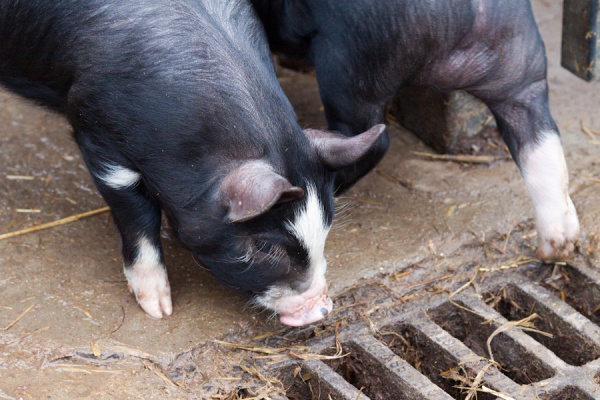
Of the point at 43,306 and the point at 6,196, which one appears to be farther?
the point at 6,196

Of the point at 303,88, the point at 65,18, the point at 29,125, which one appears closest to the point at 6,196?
the point at 29,125

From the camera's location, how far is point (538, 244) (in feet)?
11.7

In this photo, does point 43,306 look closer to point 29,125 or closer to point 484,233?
point 29,125

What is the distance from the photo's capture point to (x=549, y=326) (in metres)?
3.35

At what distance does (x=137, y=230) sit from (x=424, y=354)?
4.09 ft

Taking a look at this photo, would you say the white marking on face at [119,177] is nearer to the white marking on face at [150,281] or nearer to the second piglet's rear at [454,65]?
the white marking on face at [150,281]

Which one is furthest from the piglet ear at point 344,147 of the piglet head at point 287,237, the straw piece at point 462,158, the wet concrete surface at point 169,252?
the straw piece at point 462,158

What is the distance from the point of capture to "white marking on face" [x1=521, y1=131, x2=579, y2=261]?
11.2 feet

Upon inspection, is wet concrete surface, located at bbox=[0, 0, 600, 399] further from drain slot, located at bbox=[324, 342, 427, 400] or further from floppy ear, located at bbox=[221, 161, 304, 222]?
floppy ear, located at bbox=[221, 161, 304, 222]

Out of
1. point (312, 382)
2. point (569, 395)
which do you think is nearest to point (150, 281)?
point (312, 382)

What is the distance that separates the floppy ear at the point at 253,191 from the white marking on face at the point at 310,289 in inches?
8.9

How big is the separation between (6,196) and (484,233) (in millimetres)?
2291

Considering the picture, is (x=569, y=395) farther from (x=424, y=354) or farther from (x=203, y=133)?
(x=203, y=133)

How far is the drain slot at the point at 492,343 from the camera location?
3139 mm
